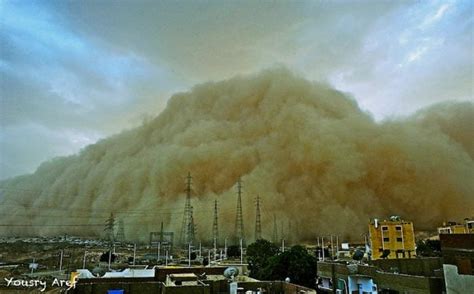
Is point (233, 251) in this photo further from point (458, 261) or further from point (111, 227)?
point (458, 261)

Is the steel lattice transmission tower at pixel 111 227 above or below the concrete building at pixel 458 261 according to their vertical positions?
above

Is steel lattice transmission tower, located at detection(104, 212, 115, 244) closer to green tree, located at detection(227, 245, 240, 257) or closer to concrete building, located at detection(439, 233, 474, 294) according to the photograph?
green tree, located at detection(227, 245, 240, 257)

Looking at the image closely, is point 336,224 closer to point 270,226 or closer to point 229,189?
point 270,226

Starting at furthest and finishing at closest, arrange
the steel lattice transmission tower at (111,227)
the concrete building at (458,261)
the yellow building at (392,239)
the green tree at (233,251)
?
the green tree at (233,251) → the steel lattice transmission tower at (111,227) → the yellow building at (392,239) → the concrete building at (458,261)

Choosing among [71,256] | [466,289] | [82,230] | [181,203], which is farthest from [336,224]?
[82,230]

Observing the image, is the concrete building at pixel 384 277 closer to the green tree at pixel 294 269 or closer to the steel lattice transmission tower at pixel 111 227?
the green tree at pixel 294 269

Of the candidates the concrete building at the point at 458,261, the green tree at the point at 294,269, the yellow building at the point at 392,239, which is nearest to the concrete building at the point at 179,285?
the concrete building at the point at 458,261
